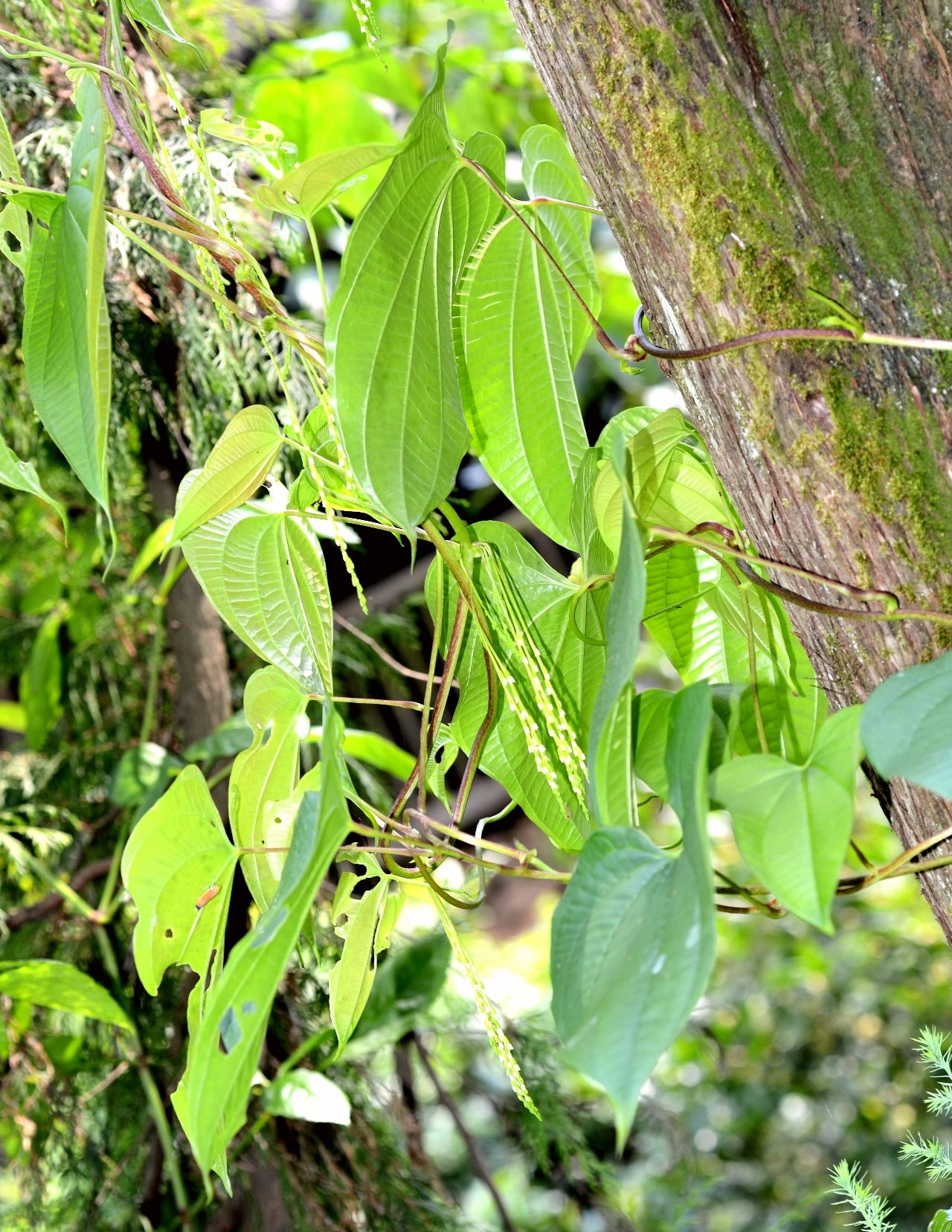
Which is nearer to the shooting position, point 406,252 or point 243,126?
point 406,252

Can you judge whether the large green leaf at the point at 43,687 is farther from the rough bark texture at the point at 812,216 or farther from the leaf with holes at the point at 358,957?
the rough bark texture at the point at 812,216

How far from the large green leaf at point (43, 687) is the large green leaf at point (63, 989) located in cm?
27

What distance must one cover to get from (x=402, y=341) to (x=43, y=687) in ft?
2.38

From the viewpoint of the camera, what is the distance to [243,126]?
532mm

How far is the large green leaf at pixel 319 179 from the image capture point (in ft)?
1.23

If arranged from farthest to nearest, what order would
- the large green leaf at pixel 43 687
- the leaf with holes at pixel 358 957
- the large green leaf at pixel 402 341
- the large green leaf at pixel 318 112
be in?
the large green leaf at pixel 318 112
the large green leaf at pixel 43 687
the leaf with holes at pixel 358 957
the large green leaf at pixel 402 341

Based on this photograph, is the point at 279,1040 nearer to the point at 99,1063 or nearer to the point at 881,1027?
the point at 99,1063

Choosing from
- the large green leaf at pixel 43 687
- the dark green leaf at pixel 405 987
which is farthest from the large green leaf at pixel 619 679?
the large green leaf at pixel 43 687

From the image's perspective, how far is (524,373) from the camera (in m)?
0.45

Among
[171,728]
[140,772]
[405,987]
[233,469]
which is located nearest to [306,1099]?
[405,987]

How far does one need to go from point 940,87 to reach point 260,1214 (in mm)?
889

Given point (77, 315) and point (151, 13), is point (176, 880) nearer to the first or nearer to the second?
point (77, 315)

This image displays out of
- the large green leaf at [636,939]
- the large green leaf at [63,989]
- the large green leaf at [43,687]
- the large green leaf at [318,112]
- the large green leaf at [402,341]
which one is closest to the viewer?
the large green leaf at [636,939]

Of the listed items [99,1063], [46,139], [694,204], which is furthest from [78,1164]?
[694,204]
